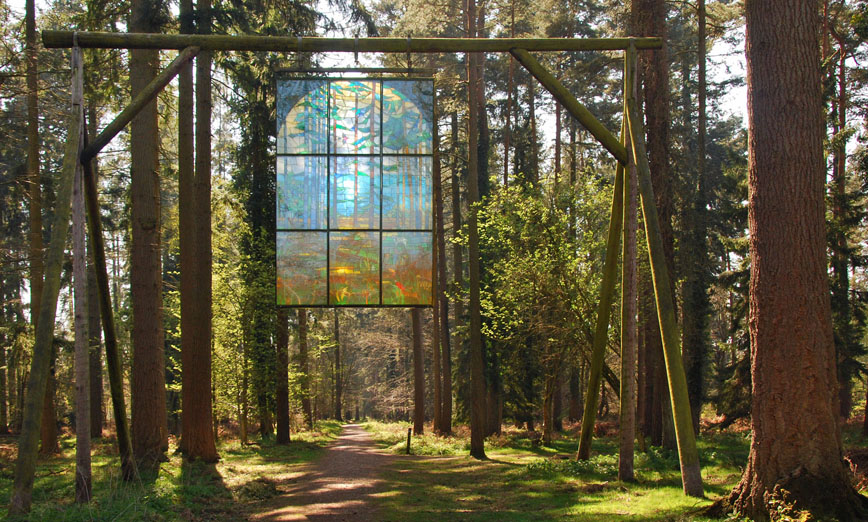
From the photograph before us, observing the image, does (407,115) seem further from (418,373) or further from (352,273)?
(418,373)

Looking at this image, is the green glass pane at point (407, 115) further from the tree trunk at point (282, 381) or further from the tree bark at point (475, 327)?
the tree trunk at point (282, 381)

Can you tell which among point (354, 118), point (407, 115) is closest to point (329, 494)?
point (354, 118)

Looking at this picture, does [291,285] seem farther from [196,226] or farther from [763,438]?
[763,438]

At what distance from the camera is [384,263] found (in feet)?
35.3

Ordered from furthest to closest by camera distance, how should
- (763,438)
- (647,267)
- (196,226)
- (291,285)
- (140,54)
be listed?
1. (647,267)
2. (196,226)
3. (140,54)
4. (291,285)
5. (763,438)

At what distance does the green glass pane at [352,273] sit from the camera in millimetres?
Result: 10672

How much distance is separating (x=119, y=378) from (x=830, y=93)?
743 inches

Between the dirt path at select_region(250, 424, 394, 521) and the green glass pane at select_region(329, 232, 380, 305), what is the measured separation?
312 cm

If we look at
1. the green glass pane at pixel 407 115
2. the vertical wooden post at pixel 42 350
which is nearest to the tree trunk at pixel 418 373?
the green glass pane at pixel 407 115

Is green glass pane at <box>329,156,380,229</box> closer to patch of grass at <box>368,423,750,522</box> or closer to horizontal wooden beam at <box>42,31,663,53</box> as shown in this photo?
horizontal wooden beam at <box>42,31,663,53</box>

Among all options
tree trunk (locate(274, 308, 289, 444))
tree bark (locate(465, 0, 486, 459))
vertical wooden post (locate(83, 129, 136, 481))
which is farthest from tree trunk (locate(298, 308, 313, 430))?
vertical wooden post (locate(83, 129, 136, 481))

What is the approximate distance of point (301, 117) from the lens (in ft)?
35.3

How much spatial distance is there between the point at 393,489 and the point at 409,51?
25.7 ft

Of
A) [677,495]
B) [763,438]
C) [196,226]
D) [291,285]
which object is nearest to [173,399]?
[196,226]
